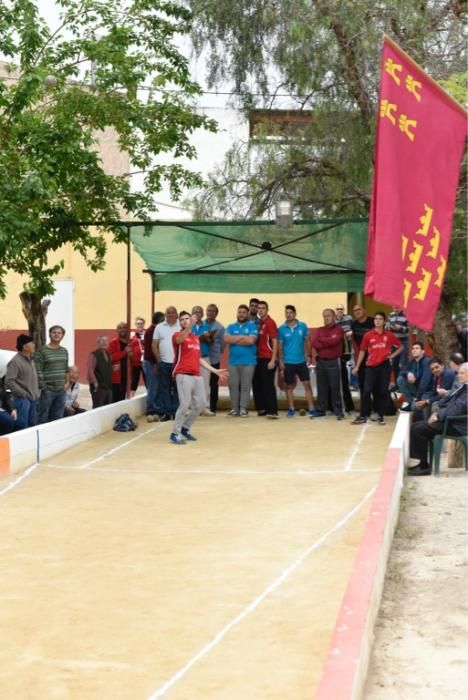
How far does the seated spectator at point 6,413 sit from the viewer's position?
14156mm

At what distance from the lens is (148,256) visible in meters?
19.5

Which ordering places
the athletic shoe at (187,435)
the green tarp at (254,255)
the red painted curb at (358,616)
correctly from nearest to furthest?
the red painted curb at (358,616) < the athletic shoe at (187,435) < the green tarp at (254,255)

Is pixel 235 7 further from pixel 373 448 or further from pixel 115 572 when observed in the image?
pixel 115 572

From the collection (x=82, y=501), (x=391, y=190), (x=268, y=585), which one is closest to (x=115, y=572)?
(x=268, y=585)

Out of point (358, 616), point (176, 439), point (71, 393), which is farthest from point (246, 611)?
point (71, 393)

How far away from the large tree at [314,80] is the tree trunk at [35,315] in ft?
12.3

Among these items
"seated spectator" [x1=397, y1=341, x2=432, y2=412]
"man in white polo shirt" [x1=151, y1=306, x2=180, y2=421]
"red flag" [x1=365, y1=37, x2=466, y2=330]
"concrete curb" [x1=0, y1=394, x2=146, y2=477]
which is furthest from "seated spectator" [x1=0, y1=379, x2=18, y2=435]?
Result: "red flag" [x1=365, y1=37, x2=466, y2=330]

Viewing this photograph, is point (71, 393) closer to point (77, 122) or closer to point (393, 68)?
point (77, 122)

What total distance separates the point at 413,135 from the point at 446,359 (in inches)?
547

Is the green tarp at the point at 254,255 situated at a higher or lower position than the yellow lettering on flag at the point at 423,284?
higher

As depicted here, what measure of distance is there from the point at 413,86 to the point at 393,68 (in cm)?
20

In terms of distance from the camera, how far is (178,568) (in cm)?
867

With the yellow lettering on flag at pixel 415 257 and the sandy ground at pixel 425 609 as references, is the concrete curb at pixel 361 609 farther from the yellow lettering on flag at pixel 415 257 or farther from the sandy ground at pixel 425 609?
the yellow lettering on flag at pixel 415 257

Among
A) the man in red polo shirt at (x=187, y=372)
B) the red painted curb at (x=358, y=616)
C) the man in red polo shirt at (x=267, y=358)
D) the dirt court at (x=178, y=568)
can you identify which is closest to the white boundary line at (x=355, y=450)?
the dirt court at (x=178, y=568)
